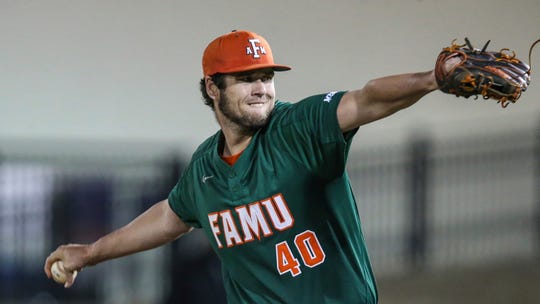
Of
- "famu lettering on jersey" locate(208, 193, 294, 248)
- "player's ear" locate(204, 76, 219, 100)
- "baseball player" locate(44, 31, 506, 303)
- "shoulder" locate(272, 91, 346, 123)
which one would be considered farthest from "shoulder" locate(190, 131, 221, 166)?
"shoulder" locate(272, 91, 346, 123)

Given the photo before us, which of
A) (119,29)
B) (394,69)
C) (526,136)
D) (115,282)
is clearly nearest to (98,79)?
(119,29)

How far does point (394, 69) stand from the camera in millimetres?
11266

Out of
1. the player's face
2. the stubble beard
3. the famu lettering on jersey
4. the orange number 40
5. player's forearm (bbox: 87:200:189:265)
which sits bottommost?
player's forearm (bbox: 87:200:189:265)

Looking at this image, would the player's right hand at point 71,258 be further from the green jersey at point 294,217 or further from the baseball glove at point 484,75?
the baseball glove at point 484,75

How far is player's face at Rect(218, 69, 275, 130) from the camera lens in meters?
4.81

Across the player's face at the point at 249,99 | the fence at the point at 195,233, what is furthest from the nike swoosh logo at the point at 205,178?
the fence at the point at 195,233

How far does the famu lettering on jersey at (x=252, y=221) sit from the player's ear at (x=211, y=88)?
56cm

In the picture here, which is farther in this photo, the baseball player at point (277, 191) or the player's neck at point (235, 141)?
the player's neck at point (235, 141)

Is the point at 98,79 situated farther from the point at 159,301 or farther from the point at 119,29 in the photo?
the point at 159,301

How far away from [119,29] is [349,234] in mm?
6699

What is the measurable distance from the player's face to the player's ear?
0.41 ft

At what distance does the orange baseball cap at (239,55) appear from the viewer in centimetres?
482

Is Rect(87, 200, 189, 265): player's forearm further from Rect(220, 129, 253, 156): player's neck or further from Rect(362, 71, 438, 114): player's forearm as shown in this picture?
Rect(362, 71, 438, 114): player's forearm

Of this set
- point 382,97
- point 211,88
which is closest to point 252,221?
point 211,88
